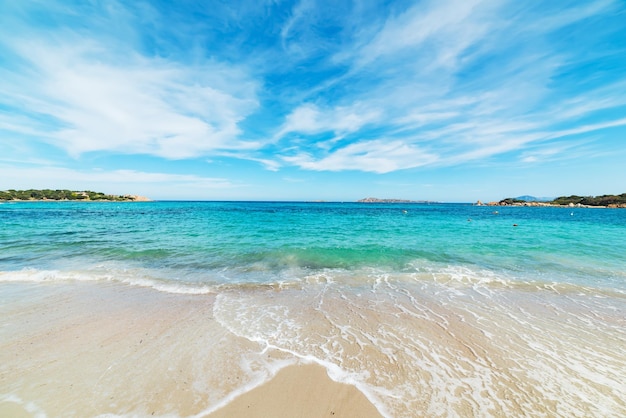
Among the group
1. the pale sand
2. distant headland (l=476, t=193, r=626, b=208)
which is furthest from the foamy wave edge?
distant headland (l=476, t=193, r=626, b=208)

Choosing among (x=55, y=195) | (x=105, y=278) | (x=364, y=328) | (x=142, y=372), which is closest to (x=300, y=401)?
(x=364, y=328)

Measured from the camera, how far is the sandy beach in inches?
149

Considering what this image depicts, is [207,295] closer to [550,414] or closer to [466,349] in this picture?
[466,349]

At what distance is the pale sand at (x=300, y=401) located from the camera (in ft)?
12.1

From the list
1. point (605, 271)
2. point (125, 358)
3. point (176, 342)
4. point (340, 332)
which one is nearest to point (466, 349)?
point (340, 332)

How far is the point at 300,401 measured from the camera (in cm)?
395

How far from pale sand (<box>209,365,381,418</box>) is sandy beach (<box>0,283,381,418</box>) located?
0.05 ft

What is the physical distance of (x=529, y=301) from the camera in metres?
8.24

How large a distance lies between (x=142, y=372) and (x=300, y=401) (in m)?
3.00

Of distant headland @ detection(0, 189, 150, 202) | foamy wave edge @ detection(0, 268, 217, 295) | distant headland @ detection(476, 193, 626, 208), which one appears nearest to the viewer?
foamy wave edge @ detection(0, 268, 217, 295)

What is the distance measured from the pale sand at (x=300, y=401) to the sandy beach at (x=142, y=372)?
16mm

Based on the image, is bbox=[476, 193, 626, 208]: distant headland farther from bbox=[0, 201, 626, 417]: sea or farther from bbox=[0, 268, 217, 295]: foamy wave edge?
bbox=[0, 268, 217, 295]: foamy wave edge

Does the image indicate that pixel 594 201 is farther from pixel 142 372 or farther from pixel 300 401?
pixel 142 372

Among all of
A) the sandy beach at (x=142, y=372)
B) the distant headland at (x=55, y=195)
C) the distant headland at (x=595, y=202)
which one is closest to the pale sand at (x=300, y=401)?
the sandy beach at (x=142, y=372)
